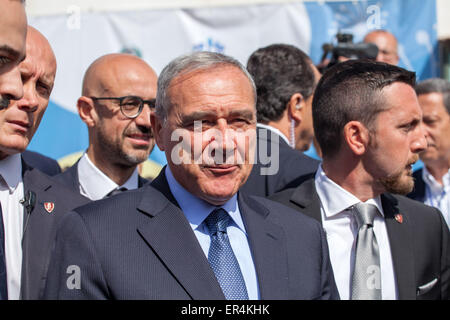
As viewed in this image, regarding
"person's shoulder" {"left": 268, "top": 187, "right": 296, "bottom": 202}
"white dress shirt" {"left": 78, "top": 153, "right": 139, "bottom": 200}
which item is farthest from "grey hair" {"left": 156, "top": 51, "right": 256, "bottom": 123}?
"white dress shirt" {"left": 78, "top": 153, "right": 139, "bottom": 200}

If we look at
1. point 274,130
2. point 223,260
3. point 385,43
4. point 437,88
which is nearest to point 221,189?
point 223,260

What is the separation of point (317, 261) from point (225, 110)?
2.28 feet

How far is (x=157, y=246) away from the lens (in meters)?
2.00

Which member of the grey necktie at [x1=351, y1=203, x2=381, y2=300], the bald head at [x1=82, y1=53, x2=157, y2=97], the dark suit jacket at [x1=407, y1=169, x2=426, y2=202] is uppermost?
the bald head at [x1=82, y1=53, x2=157, y2=97]

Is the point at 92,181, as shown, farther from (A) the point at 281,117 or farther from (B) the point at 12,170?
(A) the point at 281,117

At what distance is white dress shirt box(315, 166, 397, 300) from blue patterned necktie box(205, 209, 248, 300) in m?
0.75

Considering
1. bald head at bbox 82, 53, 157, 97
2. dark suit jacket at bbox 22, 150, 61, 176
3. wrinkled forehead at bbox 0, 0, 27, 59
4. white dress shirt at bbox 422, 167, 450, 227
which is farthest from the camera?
white dress shirt at bbox 422, 167, 450, 227

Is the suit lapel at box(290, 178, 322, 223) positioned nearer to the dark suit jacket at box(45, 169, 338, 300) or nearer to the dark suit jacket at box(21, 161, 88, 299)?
the dark suit jacket at box(45, 169, 338, 300)

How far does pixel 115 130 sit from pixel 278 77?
1114 millimetres

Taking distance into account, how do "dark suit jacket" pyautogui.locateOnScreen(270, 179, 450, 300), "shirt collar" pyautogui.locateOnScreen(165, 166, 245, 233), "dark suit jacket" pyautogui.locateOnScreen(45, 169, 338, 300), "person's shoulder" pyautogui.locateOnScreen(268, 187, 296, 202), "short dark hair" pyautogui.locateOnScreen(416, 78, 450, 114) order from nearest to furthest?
"dark suit jacket" pyautogui.locateOnScreen(45, 169, 338, 300)
"shirt collar" pyautogui.locateOnScreen(165, 166, 245, 233)
"dark suit jacket" pyautogui.locateOnScreen(270, 179, 450, 300)
"person's shoulder" pyautogui.locateOnScreen(268, 187, 296, 202)
"short dark hair" pyautogui.locateOnScreen(416, 78, 450, 114)

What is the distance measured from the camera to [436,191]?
180 inches

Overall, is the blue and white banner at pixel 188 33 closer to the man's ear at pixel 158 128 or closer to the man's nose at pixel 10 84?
the man's ear at pixel 158 128

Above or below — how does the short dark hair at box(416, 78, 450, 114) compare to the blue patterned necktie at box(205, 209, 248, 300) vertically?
above

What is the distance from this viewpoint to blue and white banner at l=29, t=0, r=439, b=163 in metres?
5.78
